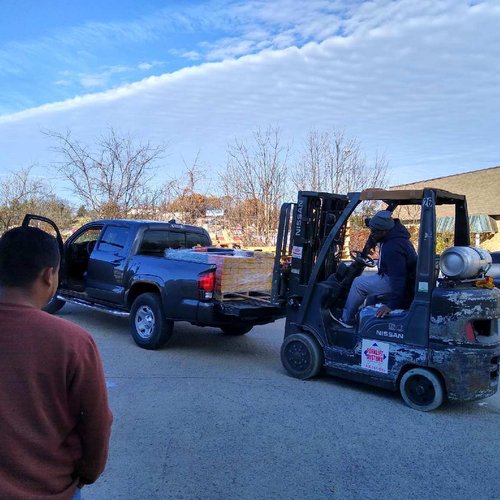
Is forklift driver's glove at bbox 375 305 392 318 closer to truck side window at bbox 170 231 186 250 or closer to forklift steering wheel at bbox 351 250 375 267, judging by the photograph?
forklift steering wheel at bbox 351 250 375 267

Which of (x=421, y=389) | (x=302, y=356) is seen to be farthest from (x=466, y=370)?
(x=302, y=356)

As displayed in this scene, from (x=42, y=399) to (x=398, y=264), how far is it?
4.72 meters

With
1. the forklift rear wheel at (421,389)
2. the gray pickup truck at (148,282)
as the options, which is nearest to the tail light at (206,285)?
the gray pickup truck at (148,282)

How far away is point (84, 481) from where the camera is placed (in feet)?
6.29

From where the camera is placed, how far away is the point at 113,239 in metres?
8.74

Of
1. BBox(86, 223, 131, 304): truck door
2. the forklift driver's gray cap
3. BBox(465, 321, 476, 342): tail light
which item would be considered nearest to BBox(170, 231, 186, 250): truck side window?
BBox(86, 223, 131, 304): truck door

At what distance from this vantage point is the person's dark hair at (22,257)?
1851 mm

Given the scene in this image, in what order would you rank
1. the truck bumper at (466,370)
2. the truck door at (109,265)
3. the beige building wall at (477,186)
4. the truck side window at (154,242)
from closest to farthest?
the truck bumper at (466,370) → the truck door at (109,265) → the truck side window at (154,242) → the beige building wall at (477,186)

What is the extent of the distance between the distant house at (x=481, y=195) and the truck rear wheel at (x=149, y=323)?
23.9 metres

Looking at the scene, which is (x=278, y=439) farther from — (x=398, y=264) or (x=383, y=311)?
(x=398, y=264)

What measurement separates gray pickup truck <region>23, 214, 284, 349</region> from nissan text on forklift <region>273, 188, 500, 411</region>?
0.79 meters

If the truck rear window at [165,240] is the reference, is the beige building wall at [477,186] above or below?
above

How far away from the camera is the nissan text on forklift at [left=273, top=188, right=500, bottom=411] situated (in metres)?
5.30

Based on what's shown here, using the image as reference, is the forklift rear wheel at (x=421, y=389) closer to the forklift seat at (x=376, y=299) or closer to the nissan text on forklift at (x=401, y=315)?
the nissan text on forklift at (x=401, y=315)
